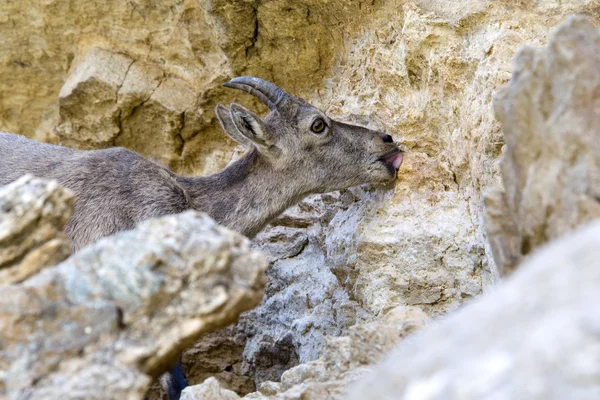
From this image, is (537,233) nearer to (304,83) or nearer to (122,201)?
(122,201)

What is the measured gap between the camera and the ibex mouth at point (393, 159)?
21.4ft

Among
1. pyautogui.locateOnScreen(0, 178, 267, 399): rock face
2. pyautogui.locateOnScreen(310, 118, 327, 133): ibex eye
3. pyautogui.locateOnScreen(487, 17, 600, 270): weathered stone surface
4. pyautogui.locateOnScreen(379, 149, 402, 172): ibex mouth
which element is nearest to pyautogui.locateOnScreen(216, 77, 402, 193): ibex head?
pyautogui.locateOnScreen(310, 118, 327, 133): ibex eye

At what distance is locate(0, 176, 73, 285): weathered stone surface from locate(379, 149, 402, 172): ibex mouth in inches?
145

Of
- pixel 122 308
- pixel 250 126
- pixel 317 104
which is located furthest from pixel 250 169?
pixel 122 308

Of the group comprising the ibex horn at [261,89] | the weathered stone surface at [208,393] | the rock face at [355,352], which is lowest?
the weathered stone surface at [208,393]

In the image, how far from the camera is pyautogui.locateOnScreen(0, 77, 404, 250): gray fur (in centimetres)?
655

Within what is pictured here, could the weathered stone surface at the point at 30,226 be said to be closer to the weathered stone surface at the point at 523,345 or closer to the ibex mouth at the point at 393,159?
the weathered stone surface at the point at 523,345

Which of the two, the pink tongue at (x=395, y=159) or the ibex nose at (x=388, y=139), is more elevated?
the ibex nose at (x=388, y=139)

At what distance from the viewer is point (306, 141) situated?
6984 mm

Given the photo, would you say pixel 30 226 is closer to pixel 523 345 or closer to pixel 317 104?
pixel 523 345

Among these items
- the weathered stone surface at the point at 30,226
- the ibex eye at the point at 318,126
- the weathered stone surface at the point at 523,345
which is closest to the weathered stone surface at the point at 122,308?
the weathered stone surface at the point at 30,226

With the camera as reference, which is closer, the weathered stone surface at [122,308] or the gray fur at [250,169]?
the weathered stone surface at [122,308]

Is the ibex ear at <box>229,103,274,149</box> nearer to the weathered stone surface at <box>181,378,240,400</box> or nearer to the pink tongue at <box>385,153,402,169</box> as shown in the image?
the pink tongue at <box>385,153,402,169</box>

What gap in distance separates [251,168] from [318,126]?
0.71m
